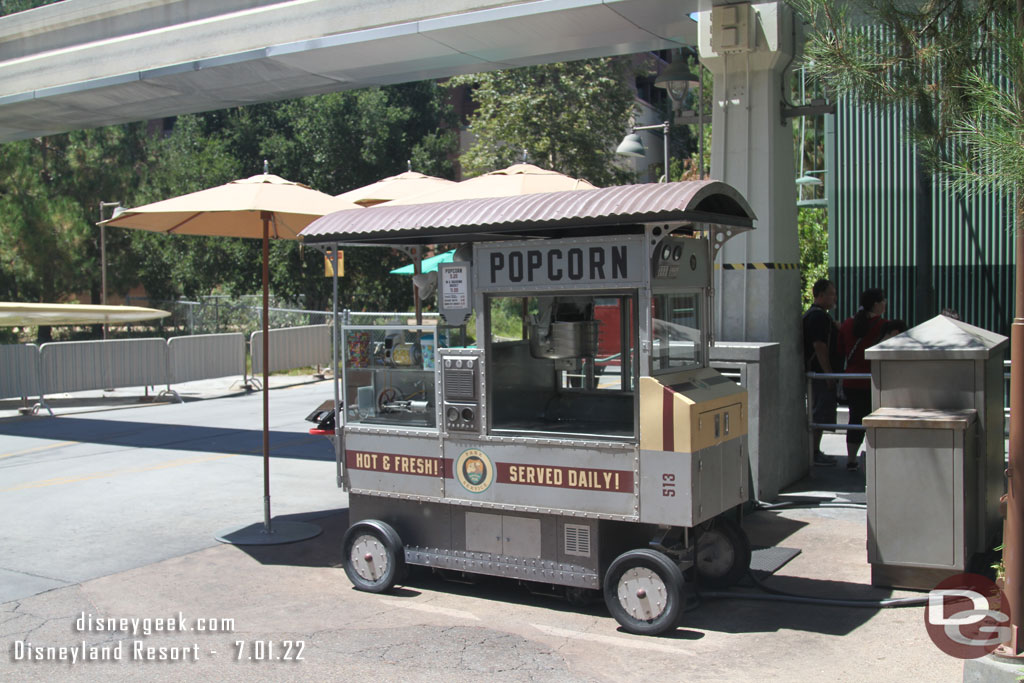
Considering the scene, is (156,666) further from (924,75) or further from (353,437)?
(924,75)

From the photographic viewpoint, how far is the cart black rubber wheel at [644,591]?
5727 mm

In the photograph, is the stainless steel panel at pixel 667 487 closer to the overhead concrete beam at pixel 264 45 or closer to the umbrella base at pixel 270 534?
the umbrella base at pixel 270 534

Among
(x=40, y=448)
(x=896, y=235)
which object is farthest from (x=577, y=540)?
(x=896, y=235)

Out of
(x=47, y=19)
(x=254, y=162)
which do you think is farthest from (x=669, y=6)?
(x=254, y=162)

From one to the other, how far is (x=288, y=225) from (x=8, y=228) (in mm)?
17452

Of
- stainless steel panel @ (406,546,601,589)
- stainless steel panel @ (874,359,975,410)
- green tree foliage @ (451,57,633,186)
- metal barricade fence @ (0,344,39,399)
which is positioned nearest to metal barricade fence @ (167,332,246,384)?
metal barricade fence @ (0,344,39,399)

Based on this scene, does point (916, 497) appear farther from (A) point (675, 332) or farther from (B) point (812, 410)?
(B) point (812, 410)

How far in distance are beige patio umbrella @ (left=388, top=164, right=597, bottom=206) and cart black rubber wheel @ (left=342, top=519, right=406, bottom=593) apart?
2.81 metres

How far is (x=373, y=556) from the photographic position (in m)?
6.80

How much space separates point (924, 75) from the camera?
5832 mm

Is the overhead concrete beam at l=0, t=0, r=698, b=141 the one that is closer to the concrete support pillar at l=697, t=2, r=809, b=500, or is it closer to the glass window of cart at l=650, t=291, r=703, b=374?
the concrete support pillar at l=697, t=2, r=809, b=500

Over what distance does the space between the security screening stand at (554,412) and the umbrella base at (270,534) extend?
144 cm

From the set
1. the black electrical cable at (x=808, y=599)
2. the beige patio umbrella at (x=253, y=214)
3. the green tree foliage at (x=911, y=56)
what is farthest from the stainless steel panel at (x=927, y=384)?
the beige patio umbrella at (x=253, y=214)

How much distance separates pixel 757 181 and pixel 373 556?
5339 mm
